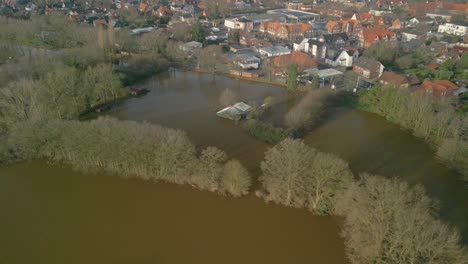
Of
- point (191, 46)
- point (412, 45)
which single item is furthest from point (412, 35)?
point (191, 46)

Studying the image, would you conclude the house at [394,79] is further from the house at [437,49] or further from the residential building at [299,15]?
the residential building at [299,15]

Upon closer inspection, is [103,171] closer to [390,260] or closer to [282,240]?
[282,240]

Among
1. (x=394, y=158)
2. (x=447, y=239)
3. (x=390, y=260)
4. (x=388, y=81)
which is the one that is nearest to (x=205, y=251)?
(x=390, y=260)

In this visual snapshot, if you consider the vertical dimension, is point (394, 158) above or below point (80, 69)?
below

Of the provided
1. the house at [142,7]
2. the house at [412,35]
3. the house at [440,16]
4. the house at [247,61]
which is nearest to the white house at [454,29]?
the house at [412,35]

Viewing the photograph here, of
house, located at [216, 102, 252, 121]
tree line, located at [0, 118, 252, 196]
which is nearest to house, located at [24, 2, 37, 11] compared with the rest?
tree line, located at [0, 118, 252, 196]
